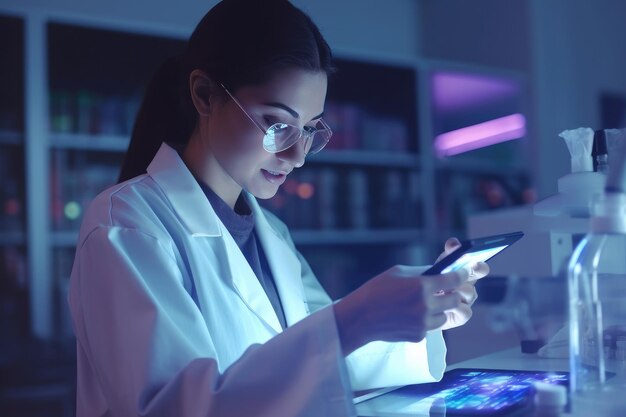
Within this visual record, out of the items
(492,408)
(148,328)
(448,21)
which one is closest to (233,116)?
(148,328)

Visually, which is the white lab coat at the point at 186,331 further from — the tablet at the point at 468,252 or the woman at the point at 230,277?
the tablet at the point at 468,252

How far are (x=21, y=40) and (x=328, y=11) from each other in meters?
1.66

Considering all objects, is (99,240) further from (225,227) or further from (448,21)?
(448,21)

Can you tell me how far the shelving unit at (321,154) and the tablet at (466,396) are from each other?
6.31 feet

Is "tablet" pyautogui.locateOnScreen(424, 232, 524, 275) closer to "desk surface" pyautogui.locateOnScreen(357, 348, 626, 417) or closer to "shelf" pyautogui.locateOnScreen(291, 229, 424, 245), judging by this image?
"desk surface" pyautogui.locateOnScreen(357, 348, 626, 417)

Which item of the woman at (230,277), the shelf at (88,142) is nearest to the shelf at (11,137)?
the shelf at (88,142)

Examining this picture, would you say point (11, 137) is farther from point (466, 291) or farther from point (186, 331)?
point (466, 291)

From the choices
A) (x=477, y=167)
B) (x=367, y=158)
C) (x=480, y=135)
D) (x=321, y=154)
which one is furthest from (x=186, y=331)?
(x=480, y=135)

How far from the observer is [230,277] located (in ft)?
3.99

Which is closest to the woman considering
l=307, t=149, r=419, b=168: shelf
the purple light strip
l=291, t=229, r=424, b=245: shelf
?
l=291, t=229, r=424, b=245: shelf

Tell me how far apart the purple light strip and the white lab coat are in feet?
8.14

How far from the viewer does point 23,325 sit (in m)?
2.62

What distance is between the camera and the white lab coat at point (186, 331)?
869mm

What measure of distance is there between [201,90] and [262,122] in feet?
0.48
